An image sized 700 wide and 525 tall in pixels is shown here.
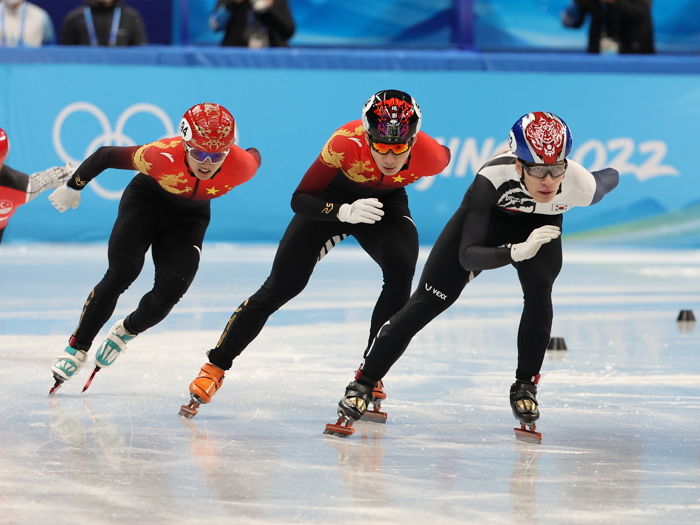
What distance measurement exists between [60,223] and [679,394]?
269 inches

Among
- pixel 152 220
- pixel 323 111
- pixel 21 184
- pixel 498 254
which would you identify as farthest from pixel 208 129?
pixel 323 111

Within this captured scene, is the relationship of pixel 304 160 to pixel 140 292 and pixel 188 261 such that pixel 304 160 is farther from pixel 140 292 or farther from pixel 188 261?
pixel 188 261

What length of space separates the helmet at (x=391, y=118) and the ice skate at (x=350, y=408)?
3.23 ft

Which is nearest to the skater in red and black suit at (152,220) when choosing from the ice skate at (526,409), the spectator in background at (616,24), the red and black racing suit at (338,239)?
the red and black racing suit at (338,239)

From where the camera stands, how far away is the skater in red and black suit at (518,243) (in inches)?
190

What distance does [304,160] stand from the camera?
37.4 ft

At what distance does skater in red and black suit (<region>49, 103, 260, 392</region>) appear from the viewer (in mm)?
5598

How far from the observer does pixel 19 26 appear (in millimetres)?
11633

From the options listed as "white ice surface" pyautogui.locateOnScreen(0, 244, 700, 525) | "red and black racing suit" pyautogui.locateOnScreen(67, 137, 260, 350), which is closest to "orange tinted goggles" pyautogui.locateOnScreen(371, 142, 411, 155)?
"red and black racing suit" pyautogui.locateOnScreen(67, 137, 260, 350)

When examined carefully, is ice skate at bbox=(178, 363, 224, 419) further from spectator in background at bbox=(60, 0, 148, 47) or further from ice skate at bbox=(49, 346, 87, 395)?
spectator in background at bbox=(60, 0, 148, 47)

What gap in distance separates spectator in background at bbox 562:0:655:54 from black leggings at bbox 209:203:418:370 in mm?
7207

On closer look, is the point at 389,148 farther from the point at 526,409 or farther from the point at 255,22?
the point at 255,22

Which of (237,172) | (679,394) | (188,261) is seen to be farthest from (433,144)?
(679,394)

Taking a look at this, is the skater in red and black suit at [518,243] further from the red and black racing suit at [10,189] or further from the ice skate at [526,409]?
the red and black racing suit at [10,189]
